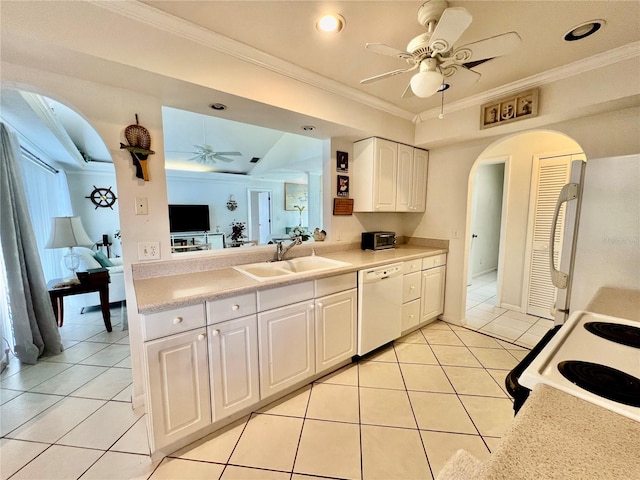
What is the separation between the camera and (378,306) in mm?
2367

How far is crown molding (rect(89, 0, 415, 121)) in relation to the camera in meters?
1.35

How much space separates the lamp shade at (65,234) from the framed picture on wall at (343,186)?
294cm

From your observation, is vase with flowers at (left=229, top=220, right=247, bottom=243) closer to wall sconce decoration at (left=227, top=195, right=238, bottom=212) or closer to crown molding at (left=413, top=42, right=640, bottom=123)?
wall sconce decoration at (left=227, top=195, right=238, bottom=212)

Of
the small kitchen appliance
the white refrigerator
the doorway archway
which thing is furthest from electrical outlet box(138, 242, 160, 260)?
the doorway archway

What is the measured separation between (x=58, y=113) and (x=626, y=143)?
5906 millimetres

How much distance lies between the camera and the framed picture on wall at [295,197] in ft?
27.7

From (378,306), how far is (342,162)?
1.53 m

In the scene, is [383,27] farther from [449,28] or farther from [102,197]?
[102,197]

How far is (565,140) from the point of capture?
9.80ft

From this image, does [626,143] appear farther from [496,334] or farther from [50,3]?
[50,3]

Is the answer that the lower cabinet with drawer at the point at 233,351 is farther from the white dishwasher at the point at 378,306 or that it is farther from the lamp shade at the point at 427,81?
the lamp shade at the point at 427,81

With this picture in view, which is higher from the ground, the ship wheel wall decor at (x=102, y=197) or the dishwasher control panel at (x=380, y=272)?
the ship wheel wall decor at (x=102, y=197)

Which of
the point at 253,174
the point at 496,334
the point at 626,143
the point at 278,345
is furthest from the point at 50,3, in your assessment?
the point at 253,174

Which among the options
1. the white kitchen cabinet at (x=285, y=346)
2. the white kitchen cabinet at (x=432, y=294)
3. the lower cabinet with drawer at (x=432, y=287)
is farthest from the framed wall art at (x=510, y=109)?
the white kitchen cabinet at (x=285, y=346)
